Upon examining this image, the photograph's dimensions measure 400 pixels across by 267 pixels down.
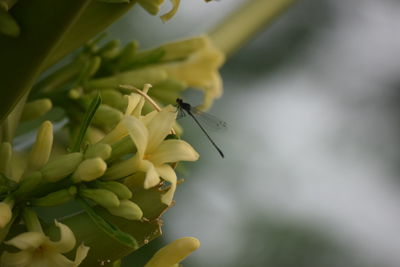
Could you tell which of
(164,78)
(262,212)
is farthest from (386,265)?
(164,78)

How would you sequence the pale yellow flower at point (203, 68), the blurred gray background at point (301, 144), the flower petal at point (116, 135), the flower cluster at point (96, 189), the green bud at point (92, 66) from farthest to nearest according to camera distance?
the blurred gray background at point (301, 144)
the pale yellow flower at point (203, 68)
the green bud at point (92, 66)
the flower petal at point (116, 135)
the flower cluster at point (96, 189)

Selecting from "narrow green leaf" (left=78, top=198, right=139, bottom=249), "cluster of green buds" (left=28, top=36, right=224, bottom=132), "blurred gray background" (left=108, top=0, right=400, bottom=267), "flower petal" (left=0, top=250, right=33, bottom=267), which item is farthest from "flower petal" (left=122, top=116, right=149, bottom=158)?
"blurred gray background" (left=108, top=0, right=400, bottom=267)

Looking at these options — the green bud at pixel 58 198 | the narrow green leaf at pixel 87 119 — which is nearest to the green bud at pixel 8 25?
the narrow green leaf at pixel 87 119

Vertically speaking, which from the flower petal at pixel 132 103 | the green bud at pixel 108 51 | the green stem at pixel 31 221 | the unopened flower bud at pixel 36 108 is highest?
the green bud at pixel 108 51

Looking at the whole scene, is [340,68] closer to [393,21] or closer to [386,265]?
[393,21]

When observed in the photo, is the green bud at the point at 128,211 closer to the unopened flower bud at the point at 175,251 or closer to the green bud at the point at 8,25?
the unopened flower bud at the point at 175,251

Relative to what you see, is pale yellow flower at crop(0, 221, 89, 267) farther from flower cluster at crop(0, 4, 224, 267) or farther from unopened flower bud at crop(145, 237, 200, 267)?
unopened flower bud at crop(145, 237, 200, 267)
